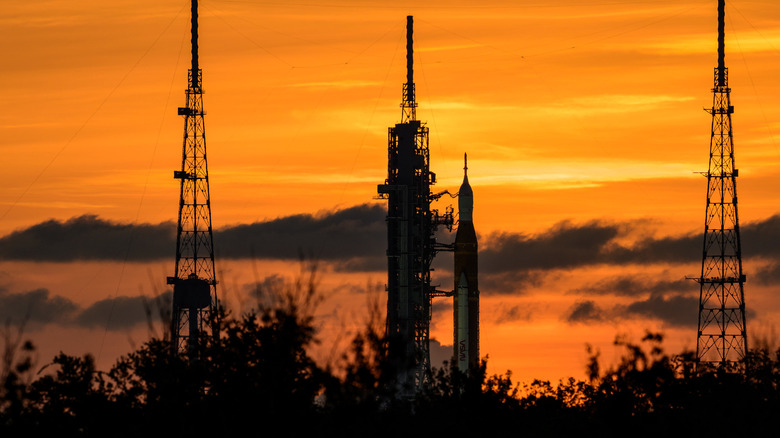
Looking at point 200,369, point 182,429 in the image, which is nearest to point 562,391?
point 200,369

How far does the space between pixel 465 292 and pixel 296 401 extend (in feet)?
236

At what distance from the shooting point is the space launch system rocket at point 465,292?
127m

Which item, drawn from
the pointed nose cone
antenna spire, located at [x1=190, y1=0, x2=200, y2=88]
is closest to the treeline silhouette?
antenna spire, located at [x1=190, y1=0, x2=200, y2=88]

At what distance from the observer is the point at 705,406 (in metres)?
76.2

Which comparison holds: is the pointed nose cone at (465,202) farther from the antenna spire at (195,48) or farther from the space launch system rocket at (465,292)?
the antenna spire at (195,48)

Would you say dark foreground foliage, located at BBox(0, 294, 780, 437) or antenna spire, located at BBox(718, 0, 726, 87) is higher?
antenna spire, located at BBox(718, 0, 726, 87)

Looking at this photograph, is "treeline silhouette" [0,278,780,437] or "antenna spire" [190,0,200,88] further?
"antenna spire" [190,0,200,88]

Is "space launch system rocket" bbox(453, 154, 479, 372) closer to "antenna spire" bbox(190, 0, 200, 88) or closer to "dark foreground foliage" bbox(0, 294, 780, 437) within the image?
"antenna spire" bbox(190, 0, 200, 88)

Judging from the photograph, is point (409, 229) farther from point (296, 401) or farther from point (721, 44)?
point (296, 401)

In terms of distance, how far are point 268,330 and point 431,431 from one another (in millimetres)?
14937

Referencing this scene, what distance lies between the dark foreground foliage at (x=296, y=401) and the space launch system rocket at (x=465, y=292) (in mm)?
46369

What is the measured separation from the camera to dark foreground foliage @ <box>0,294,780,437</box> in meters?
54.7

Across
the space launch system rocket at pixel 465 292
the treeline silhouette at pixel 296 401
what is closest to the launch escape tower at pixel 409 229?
the space launch system rocket at pixel 465 292

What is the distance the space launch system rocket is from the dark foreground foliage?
46369 millimetres
